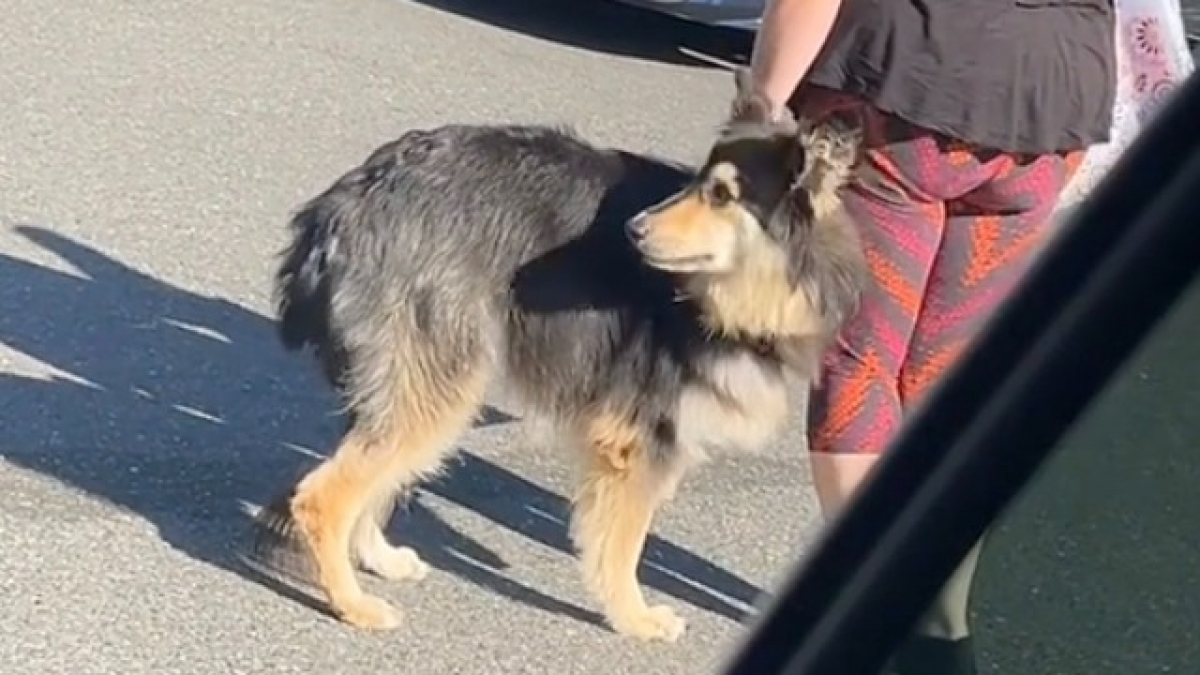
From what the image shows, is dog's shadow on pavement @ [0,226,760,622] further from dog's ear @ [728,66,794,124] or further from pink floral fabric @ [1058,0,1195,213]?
pink floral fabric @ [1058,0,1195,213]

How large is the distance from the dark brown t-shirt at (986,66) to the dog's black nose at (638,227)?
0.55m

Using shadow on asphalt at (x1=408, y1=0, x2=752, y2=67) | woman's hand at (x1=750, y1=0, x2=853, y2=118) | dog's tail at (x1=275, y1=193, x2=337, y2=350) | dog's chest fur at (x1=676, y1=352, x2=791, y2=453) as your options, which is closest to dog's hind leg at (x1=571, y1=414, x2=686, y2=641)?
dog's chest fur at (x1=676, y1=352, x2=791, y2=453)

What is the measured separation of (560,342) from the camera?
4.96m

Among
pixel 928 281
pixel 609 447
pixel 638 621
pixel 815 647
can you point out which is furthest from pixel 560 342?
pixel 815 647

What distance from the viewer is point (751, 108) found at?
438 cm

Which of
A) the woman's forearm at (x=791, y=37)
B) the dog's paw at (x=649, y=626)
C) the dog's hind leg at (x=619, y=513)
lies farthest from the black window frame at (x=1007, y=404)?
the dog's paw at (x=649, y=626)

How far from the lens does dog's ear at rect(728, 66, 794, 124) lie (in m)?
4.31

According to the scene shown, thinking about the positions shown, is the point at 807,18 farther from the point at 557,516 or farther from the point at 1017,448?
the point at 1017,448

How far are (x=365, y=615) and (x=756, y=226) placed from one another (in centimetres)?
120

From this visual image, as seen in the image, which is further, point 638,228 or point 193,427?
point 193,427

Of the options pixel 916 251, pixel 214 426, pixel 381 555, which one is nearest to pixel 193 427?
pixel 214 426

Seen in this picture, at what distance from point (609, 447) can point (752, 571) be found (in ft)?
2.25

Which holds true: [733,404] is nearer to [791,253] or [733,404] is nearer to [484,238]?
[791,253]

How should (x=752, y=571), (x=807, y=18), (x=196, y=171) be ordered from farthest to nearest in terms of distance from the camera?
(x=196, y=171), (x=752, y=571), (x=807, y=18)
